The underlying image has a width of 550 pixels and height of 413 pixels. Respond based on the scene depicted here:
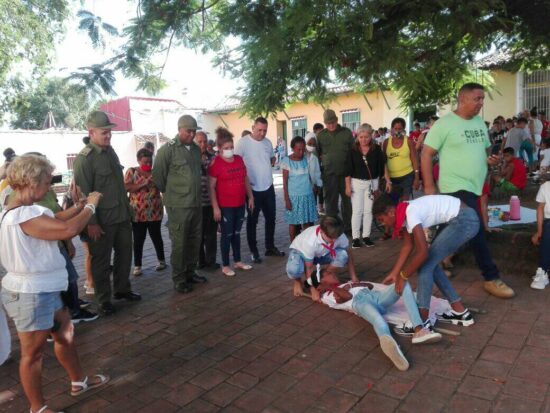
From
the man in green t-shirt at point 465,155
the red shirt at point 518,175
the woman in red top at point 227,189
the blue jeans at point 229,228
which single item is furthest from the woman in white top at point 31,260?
the red shirt at point 518,175

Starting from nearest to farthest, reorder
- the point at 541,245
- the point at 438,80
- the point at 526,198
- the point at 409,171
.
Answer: the point at 541,245, the point at 409,171, the point at 438,80, the point at 526,198

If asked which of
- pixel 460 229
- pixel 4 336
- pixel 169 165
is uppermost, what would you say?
pixel 169 165

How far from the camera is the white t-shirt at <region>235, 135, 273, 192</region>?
6.02m

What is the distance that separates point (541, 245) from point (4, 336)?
482cm

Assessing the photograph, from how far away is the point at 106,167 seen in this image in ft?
14.5

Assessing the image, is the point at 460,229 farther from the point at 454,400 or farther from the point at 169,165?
the point at 169,165

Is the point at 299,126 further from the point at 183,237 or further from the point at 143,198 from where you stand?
the point at 183,237

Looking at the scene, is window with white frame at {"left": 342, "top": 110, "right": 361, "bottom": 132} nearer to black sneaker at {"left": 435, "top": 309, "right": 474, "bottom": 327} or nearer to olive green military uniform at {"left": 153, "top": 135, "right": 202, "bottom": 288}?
olive green military uniform at {"left": 153, "top": 135, "right": 202, "bottom": 288}

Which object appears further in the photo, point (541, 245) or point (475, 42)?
point (475, 42)

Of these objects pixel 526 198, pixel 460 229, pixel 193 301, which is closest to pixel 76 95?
pixel 193 301

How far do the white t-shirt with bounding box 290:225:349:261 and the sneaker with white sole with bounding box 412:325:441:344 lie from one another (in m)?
1.36

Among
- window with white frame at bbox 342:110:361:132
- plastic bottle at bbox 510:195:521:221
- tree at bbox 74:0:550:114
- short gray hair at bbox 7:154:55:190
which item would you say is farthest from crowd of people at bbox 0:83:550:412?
window with white frame at bbox 342:110:361:132

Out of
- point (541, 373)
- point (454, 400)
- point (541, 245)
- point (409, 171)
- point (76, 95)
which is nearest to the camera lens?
point (454, 400)

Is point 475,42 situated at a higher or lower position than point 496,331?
higher
